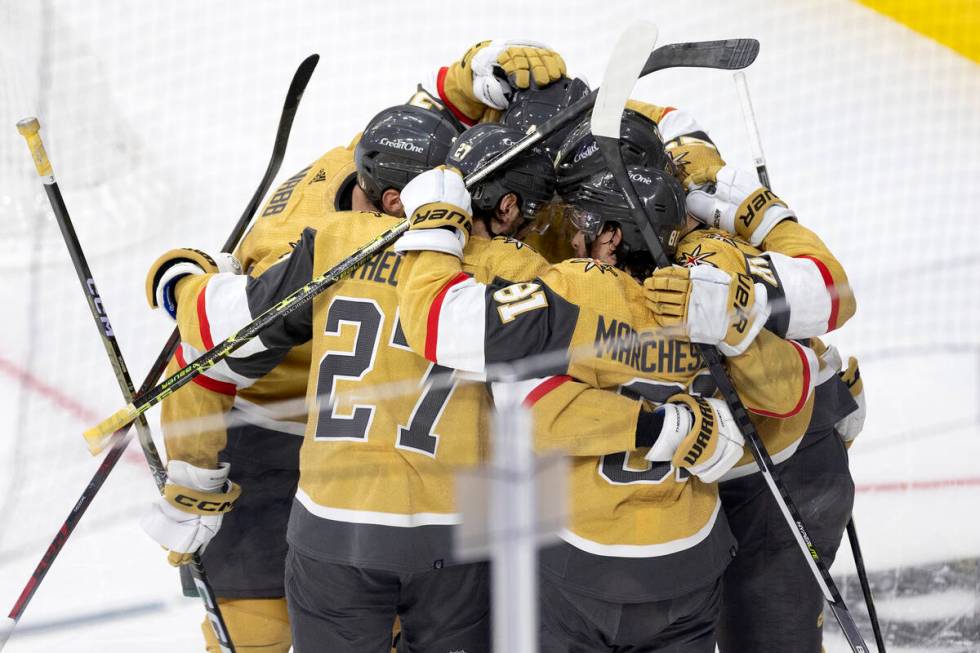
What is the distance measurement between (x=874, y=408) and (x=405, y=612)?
183 cm

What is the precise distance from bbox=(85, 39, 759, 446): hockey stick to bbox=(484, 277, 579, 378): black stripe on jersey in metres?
0.25

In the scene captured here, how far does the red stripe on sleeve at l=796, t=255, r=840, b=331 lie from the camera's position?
1897 mm

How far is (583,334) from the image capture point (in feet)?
5.64

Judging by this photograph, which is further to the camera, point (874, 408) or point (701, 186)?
point (874, 408)

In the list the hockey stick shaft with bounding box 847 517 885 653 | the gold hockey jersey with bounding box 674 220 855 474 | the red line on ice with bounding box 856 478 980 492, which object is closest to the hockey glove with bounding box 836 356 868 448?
the hockey stick shaft with bounding box 847 517 885 653

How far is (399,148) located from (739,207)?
0.62 m

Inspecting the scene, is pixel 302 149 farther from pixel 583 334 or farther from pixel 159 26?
pixel 583 334

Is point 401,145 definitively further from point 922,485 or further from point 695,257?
point 922,485

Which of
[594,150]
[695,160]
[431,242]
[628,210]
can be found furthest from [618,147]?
[695,160]

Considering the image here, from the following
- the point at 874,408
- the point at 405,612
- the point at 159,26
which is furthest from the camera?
the point at 159,26

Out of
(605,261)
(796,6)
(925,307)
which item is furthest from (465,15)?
(605,261)

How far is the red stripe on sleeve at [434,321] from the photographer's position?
1.71 m

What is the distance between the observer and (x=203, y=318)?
1980 millimetres

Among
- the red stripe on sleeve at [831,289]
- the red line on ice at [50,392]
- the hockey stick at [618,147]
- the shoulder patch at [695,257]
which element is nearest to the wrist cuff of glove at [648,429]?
the hockey stick at [618,147]
